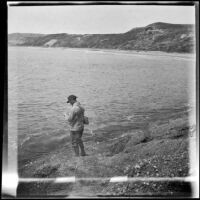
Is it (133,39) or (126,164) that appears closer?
(126,164)

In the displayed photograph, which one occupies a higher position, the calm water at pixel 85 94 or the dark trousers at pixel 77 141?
the calm water at pixel 85 94

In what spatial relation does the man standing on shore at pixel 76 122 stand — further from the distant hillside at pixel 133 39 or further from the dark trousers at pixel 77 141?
the distant hillside at pixel 133 39

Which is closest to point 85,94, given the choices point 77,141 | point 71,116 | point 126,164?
point 71,116

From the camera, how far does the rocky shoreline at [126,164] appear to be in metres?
3.03

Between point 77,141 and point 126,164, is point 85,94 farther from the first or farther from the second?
point 126,164

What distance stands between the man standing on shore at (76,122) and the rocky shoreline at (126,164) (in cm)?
7

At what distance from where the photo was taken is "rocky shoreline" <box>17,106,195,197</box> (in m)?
3.03

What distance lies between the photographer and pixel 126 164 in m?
3.10

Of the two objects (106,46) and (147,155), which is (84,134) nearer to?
(147,155)

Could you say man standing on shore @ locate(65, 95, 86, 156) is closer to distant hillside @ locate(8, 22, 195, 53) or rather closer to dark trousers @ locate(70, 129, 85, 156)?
dark trousers @ locate(70, 129, 85, 156)

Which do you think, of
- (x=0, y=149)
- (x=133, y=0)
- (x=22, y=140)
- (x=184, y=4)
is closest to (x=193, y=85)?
(x=184, y=4)

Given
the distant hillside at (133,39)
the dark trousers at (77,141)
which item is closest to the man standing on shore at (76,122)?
the dark trousers at (77,141)

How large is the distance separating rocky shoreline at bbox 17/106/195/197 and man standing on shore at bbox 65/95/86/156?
0.07m

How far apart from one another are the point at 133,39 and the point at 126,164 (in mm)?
1277
